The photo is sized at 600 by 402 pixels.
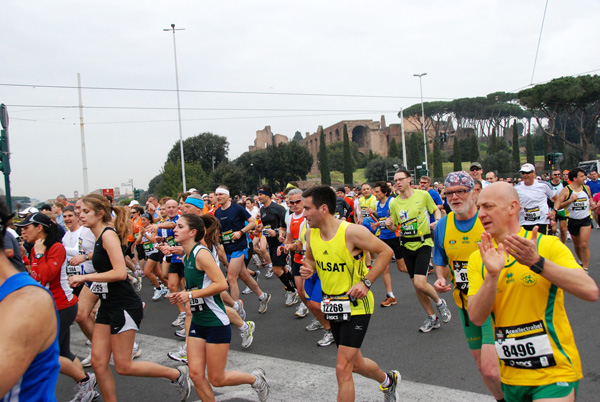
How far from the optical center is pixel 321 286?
4129 mm

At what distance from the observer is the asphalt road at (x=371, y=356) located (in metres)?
4.30

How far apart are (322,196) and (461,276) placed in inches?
54.3

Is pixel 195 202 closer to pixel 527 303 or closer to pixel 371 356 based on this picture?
pixel 371 356

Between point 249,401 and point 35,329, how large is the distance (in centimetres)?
308

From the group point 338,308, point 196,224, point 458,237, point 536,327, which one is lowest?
point 338,308

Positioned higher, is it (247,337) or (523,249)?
(523,249)

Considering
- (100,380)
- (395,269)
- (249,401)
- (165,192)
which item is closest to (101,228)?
(100,380)

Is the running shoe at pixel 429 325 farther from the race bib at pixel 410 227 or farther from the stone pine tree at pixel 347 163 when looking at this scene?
the stone pine tree at pixel 347 163

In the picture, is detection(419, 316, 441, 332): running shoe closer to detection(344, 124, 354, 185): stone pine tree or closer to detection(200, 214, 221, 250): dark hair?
detection(200, 214, 221, 250): dark hair

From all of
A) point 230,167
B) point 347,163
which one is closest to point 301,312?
point 230,167

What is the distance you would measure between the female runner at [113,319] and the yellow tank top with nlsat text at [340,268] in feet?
5.77

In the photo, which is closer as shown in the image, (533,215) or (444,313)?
(444,313)

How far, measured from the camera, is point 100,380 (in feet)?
12.9

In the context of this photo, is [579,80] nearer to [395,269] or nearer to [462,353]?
[395,269]
